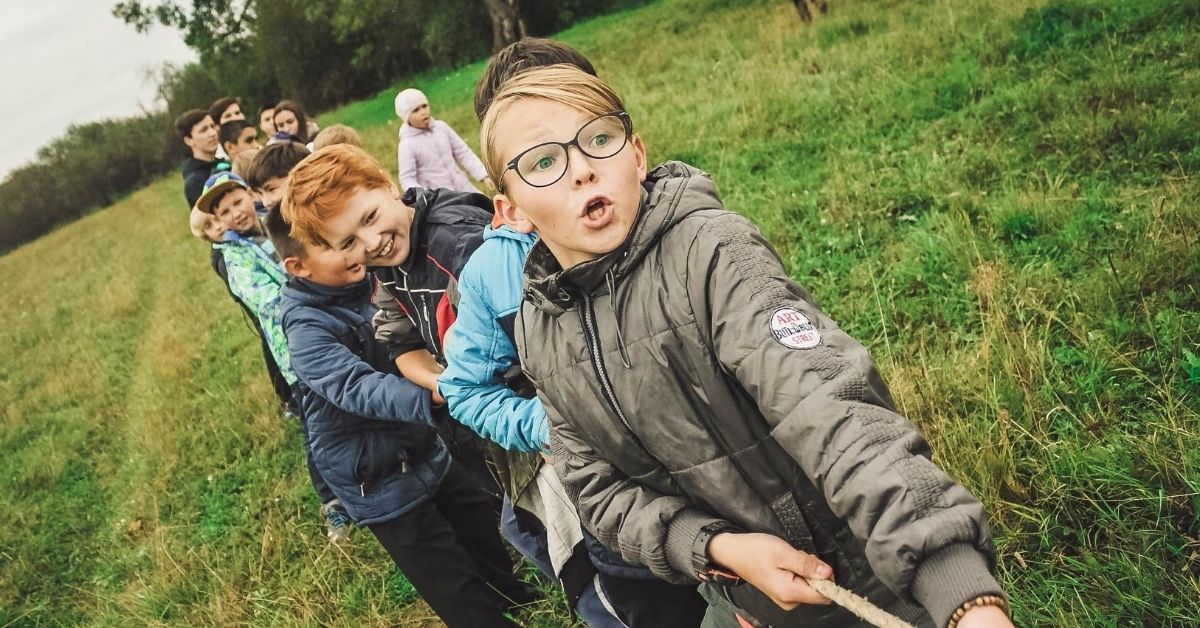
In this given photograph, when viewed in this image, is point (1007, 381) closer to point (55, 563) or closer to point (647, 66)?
point (55, 563)

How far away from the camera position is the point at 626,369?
1373mm

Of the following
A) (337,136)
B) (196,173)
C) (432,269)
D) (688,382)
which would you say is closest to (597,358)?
(688,382)

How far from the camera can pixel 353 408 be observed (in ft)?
9.03

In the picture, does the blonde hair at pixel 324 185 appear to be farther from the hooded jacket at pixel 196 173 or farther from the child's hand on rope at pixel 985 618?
the hooded jacket at pixel 196 173

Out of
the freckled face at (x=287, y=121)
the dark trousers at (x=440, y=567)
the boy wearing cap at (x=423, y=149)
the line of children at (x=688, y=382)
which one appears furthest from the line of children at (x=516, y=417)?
the freckled face at (x=287, y=121)

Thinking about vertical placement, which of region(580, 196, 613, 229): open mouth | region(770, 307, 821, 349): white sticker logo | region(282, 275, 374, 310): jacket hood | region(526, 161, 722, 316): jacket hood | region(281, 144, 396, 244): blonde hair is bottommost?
region(770, 307, 821, 349): white sticker logo

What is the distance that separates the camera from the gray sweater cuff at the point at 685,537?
1.34 meters

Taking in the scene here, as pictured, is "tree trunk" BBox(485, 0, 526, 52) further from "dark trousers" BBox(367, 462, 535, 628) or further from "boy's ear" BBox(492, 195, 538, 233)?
"boy's ear" BBox(492, 195, 538, 233)

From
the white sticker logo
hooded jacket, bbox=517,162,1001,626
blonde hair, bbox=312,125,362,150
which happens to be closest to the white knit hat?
blonde hair, bbox=312,125,362,150

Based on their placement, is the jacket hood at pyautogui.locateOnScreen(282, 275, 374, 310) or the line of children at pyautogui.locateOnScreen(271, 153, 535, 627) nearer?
the line of children at pyautogui.locateOnScreen(271, 153, 535, 627)

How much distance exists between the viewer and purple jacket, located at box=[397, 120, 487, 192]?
588 cm

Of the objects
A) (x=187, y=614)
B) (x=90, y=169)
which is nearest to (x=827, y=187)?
(x=187, y=614)

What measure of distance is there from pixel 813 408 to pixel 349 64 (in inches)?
1678

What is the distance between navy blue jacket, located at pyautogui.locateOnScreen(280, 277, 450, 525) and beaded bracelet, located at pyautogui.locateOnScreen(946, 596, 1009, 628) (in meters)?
2.18
